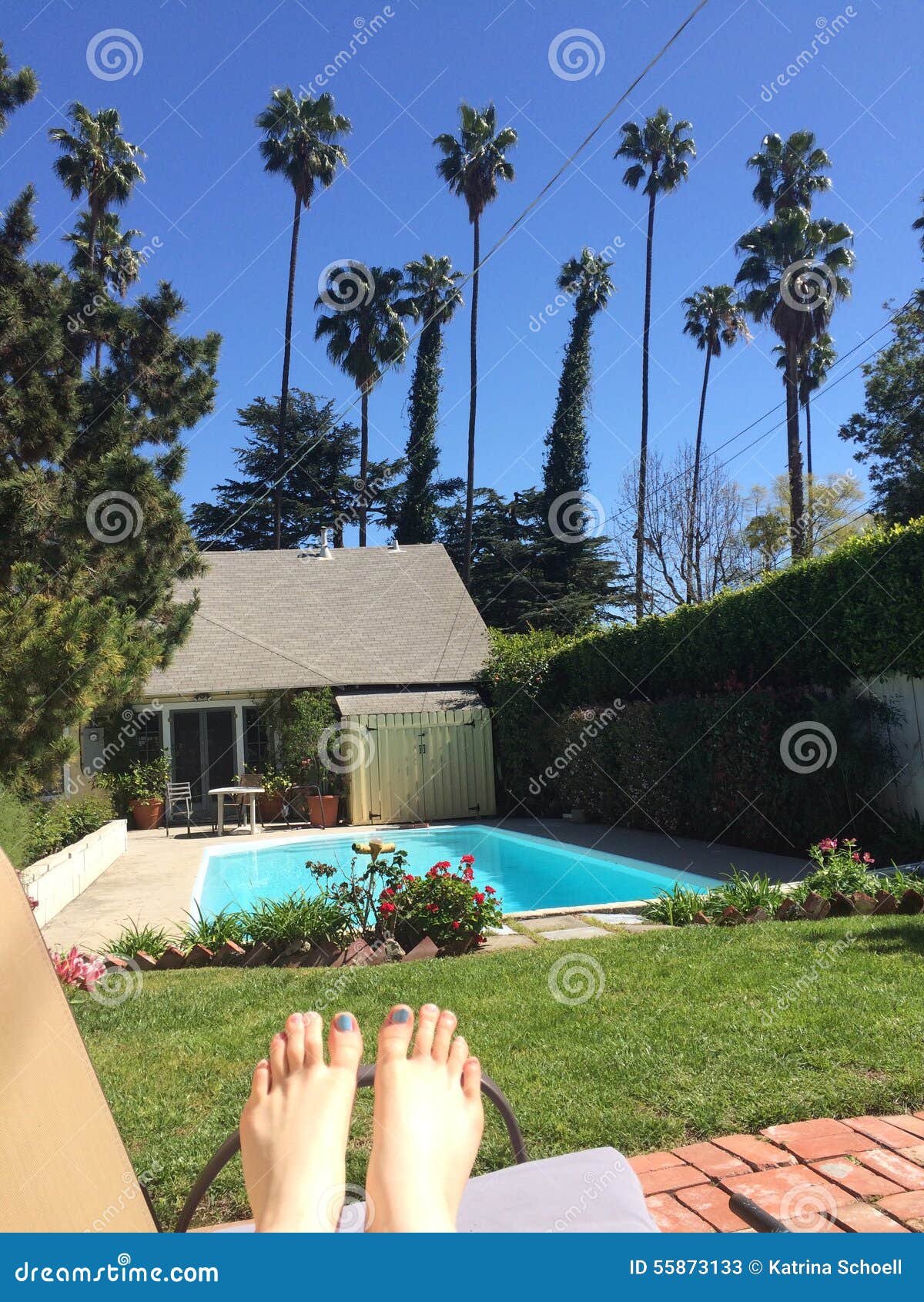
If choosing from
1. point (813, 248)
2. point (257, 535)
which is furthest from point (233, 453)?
point (813, 248)

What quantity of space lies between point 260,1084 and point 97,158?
930 inches

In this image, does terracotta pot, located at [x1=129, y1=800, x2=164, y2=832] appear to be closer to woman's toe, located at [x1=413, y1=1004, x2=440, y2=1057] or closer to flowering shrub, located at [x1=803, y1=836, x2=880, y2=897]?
flowering shrub, located at [x1=803, y1=836, x2=880, y2=897]

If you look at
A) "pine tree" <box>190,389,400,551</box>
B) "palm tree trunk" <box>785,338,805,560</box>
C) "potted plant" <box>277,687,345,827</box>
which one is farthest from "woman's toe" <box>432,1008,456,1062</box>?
"pine tree" <box>190,389,400,551</box>

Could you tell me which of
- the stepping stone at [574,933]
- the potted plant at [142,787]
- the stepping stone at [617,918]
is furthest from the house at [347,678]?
the stepping stone at [574,933]

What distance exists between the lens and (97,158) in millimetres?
20766

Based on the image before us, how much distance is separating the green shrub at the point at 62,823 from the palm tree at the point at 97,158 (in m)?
13.6

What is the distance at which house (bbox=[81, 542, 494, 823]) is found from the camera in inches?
719

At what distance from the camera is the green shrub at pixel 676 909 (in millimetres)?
6941

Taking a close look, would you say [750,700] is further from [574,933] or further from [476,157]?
[476,157]

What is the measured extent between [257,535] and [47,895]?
26.0m

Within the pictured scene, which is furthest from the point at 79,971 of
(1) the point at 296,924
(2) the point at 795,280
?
(2) the point at 795,280

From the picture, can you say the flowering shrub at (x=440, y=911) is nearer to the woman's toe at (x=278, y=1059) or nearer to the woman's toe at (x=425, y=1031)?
the woman's toe at (x=425, y=1031)

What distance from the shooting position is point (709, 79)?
830 cm
